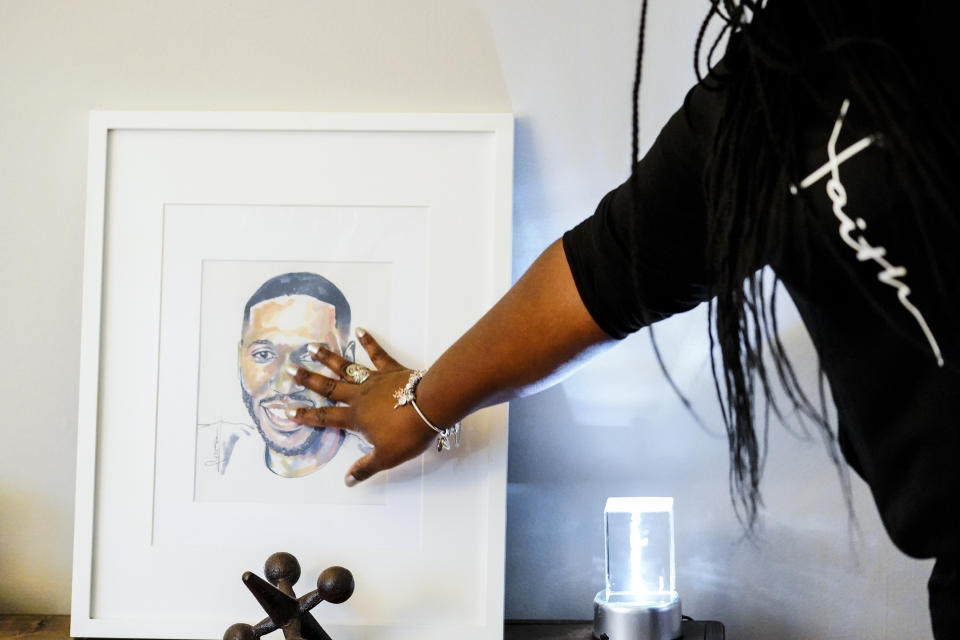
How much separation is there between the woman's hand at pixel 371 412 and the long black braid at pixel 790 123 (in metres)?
0.48

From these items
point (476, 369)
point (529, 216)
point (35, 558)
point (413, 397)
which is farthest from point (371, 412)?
point (35, 558)

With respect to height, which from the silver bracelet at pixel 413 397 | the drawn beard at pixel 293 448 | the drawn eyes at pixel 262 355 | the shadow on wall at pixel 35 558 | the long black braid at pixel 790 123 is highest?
the long black braid at pixel 790 123

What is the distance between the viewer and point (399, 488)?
111cm

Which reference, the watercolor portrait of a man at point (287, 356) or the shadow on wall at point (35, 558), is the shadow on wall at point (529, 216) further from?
the shadow on wall at point (35, 558)

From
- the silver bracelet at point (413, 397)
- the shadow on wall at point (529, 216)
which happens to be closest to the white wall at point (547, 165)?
the shadow on wall at point (529, 216)

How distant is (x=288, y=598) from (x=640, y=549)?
42 cm

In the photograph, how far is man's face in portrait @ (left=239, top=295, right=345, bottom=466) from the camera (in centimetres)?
112

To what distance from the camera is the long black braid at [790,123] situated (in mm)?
494

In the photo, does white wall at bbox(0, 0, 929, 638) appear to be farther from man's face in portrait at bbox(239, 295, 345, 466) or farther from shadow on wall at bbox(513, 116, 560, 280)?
man's face in portrait at bbox(239, 295, 345, 466)

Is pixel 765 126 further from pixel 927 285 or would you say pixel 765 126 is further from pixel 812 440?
pixel 812 440

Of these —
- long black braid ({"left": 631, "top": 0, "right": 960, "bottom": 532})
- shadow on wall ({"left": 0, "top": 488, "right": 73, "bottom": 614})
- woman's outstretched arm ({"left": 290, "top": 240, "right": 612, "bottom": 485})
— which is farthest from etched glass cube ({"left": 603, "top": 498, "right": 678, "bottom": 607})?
shadow on wall ({"left": 0, "top": 488, "right": 73, "bottom": 614})

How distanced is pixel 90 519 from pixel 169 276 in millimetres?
319

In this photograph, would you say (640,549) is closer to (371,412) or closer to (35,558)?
(371,412)

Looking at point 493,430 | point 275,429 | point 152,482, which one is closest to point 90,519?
point 152,482
